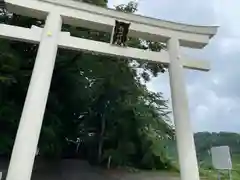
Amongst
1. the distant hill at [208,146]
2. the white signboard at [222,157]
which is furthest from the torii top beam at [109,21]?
the distant hill at [208,146]

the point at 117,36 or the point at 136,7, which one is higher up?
the point at 136,7

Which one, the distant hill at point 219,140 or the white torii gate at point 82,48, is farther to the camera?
the distant hill at point 219,140

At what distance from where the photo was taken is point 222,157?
3.89m

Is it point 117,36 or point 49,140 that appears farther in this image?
point 49,140

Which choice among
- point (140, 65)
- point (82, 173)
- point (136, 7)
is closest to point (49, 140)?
point (82, 173)

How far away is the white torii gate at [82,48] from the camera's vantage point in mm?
3104

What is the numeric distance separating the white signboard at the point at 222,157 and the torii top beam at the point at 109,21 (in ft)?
5.25

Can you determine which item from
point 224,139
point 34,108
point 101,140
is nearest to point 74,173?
point 101,140

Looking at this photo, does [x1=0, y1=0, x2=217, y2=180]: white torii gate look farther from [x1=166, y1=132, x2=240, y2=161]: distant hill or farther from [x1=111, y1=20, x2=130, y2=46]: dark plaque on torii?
[x1=166, y1=132, x2=240, y2=161]: distant hill

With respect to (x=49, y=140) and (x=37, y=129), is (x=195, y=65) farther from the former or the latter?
(x=49, y=140)

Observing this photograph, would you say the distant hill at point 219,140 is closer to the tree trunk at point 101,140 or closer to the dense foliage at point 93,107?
the dense foliage at point 93,107

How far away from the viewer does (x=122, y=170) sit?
21.0ft

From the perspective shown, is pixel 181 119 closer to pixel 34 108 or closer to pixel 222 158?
pixel 222 158

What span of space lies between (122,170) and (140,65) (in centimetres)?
249
